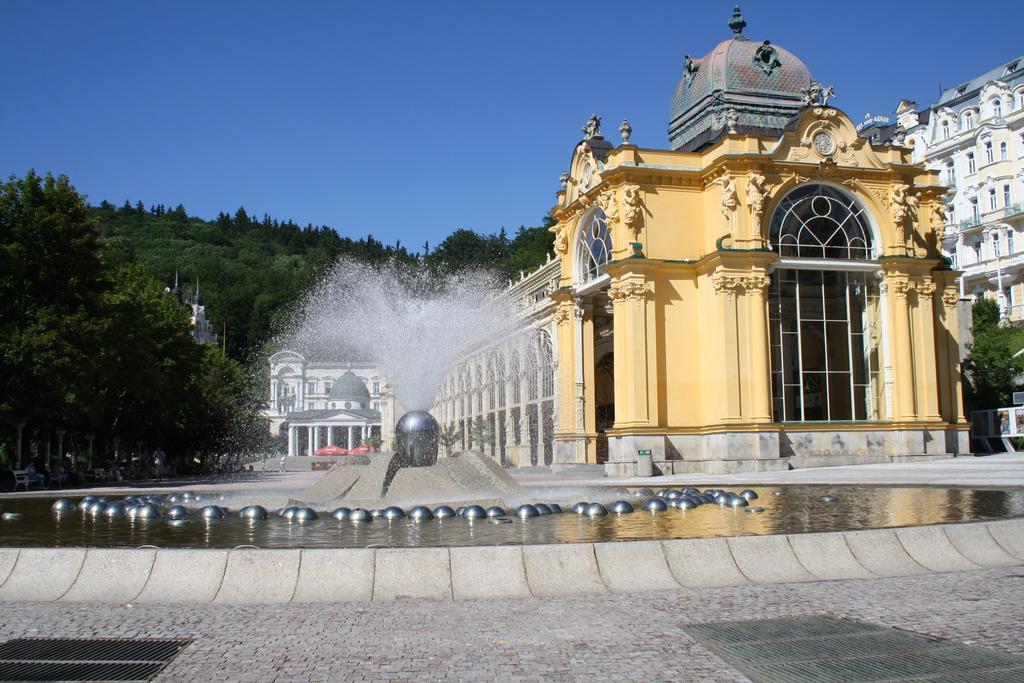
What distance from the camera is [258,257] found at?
17612 cm

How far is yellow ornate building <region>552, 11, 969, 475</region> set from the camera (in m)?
38.9

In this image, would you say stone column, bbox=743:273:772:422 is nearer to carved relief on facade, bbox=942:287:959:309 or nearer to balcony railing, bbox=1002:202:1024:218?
carved relief on facade, bbox=942:287:959:309

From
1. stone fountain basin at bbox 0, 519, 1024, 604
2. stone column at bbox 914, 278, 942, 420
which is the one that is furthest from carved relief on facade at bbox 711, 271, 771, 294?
stone fountain basin at bbox 0, 519, 1024, 604

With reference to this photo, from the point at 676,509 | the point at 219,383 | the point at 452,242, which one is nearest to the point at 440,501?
the point at 676,509

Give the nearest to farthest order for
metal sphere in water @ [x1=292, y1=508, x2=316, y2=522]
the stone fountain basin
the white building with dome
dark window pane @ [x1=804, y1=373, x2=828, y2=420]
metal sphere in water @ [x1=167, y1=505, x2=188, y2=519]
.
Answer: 1. the stone fountain basin
2. metal sphere in water @ [x1=292, y1=508, x2=316, y2=522]
3. metal sphere in water @ [x1=167, y1=505, x2=188, y2=519]
4. dark window pane @ [x1=804, y1=373, x2=828, y2=420]
5. the white building with dome

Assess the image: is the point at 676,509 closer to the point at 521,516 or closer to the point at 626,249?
the point at 521,516

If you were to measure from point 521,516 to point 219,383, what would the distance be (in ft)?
198

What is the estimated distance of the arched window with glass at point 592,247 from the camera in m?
43.3

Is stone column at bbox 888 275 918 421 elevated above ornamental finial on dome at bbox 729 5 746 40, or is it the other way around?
ornamental finial on dome at bbox 729 5 746 40

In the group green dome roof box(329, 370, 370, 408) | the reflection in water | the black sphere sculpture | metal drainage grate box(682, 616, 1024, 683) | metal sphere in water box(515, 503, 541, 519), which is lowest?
metal drainage grate box(682, 616, 1024, 683)

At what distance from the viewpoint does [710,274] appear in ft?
130

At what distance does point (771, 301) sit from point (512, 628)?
35155mm

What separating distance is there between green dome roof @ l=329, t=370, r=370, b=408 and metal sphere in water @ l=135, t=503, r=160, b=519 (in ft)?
402

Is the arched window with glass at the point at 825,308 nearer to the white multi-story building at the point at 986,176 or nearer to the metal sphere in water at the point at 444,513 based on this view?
the metal sphere in water at the point at 444,513
